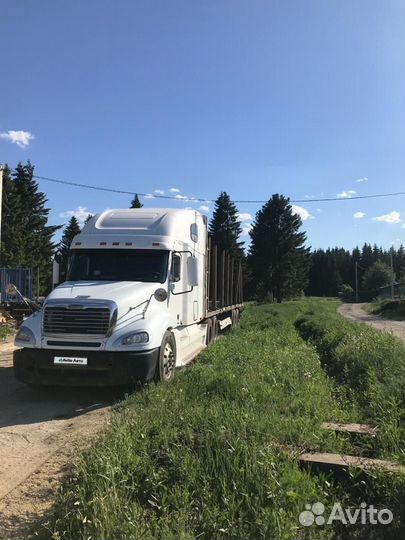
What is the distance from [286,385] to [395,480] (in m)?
3.41

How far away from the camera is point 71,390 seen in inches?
349

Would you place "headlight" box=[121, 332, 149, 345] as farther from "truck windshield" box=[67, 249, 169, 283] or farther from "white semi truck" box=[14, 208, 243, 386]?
"truck windshield" box=[67, 249, 169, 283]

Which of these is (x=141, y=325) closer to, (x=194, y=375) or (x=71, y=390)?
(x=194, y=375)

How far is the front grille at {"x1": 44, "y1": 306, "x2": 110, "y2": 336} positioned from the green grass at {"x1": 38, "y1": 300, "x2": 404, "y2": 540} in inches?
80.8

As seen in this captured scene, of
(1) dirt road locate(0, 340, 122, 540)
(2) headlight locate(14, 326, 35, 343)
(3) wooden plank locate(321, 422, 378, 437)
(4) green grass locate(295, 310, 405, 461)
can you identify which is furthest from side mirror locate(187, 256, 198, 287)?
(3) wooden plank locate(321, 422, 378, 437)

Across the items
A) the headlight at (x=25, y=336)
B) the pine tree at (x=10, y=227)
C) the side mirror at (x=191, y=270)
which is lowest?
the headlight at (x=25, y=336)

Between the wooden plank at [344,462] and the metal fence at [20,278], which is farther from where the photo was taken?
the metal fence at [20,278]

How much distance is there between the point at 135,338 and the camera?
7.92m

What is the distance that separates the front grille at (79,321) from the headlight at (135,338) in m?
0.33

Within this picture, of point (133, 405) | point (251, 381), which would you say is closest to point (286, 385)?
point (251, 381)

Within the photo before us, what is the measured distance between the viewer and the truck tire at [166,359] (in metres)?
8.31

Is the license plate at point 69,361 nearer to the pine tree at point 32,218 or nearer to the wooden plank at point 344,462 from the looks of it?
the wooden plank at point 344,462

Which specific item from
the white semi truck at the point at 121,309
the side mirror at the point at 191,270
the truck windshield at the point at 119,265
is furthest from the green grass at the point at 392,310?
the truck windshield at the point at 119,265

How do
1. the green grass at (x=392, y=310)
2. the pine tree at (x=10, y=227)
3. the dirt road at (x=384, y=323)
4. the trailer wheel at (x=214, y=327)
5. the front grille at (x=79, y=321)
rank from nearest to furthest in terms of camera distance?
the front grille at (x=79, y=321)
the trailer wheel at (x=214, y=327)
the dirt road at (x=384, y=323)
the green grass at (x=392, y=310)
the pine tree at (x=10, y=227)
